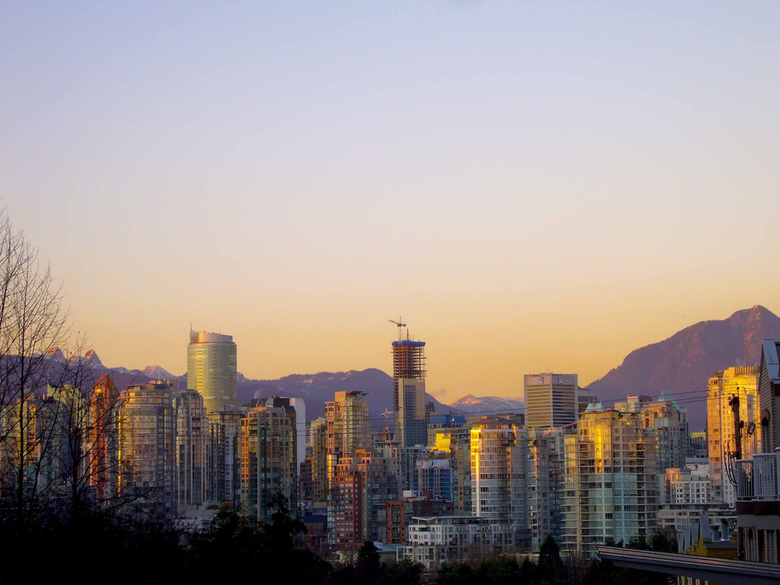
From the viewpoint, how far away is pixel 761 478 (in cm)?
1175

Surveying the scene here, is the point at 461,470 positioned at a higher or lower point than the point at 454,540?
higher

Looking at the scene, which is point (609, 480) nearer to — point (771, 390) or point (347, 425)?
point (771, 390)

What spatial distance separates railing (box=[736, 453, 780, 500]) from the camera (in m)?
11.3

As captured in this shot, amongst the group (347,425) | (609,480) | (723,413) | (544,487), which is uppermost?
(723,413)

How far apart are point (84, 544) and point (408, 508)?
358 feet

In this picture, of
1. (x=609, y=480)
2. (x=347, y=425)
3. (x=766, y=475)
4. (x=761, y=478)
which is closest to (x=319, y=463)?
(x=347, y=425)

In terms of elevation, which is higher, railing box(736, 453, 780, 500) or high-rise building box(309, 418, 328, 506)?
railing box(736, 453, 780, 500)

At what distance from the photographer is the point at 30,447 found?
47.8 ft

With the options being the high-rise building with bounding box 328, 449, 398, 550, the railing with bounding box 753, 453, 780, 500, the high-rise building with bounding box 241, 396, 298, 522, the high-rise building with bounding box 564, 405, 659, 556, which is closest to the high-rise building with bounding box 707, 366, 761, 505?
the high-rise building with bounding box 564, 405, 659, 556

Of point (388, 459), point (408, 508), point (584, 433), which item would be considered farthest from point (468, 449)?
point (584, 433)

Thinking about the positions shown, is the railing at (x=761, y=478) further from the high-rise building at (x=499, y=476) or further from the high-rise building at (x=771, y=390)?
the high-rise building at (x=499, y=476)

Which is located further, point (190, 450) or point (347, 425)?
point (347, 425)

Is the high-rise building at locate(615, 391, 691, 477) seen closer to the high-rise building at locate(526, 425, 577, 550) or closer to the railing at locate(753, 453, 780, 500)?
the high-rise building at locate(526, 425, 577, 550)

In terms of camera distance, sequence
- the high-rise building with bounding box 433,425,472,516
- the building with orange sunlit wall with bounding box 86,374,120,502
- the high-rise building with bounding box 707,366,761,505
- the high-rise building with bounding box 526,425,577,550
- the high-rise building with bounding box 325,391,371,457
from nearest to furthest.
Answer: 1. the building with orange sunlit wall with bounding box 86,374,120,502
2. the high-rise building with bounding box 707,366,761,505
3. the high-rise building with bounding box 526,425,577,550
4. the high-rise building with bounding box 433,425,472,516
5. the high-rise building with bounding box 325,391,371,457
